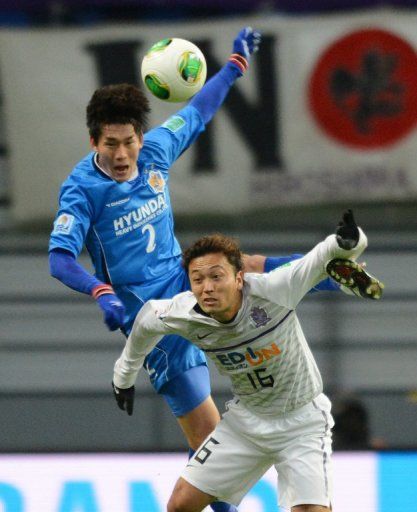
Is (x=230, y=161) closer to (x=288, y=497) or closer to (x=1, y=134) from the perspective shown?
(x=1, y=134)

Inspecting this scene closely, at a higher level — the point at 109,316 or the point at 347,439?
the point at 109,316

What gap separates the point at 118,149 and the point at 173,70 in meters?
0.53

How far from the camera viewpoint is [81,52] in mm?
9633

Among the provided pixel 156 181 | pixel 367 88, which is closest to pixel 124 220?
pixel 156 181

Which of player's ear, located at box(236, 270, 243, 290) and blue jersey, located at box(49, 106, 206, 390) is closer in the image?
player's ear, located at box(236, 270, 243, 290)

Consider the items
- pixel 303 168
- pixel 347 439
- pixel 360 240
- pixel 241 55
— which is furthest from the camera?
pixel 303 168

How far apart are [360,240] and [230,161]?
4.18 meters

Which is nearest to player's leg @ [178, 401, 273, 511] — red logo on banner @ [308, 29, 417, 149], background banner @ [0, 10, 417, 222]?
background banner @ [0, 10, 417, 222]

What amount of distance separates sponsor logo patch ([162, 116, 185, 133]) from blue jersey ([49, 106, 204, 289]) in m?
0.04

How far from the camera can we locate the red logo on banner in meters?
9.66

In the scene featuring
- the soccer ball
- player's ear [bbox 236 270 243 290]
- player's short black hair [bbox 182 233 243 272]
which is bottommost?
player's ear [bbox 236 270 243 290]

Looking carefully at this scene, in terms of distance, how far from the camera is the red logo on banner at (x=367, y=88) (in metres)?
9.66

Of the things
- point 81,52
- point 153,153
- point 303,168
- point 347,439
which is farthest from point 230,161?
point 153,153

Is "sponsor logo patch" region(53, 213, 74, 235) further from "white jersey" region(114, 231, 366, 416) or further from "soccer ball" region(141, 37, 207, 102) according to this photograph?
"soccer ball" region(141, 37, 207, 102)
